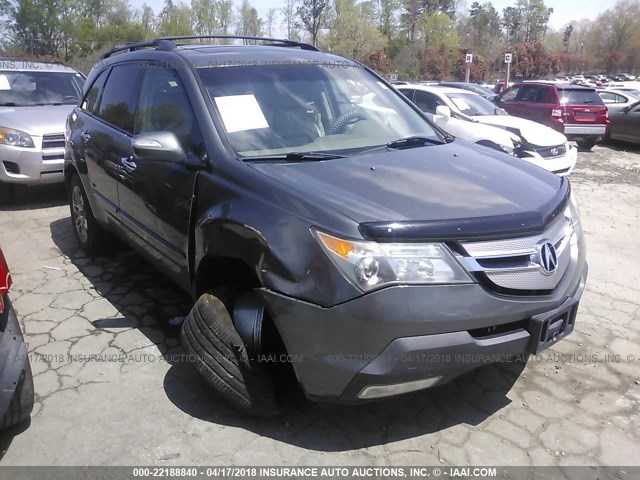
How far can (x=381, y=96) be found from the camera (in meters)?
3.87

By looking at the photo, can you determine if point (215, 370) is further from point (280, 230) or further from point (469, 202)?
point (469, 202)

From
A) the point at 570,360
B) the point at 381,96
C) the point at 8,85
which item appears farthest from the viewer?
the point at 8,85

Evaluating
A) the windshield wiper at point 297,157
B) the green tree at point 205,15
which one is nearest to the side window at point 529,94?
the windshield wiper at point 297,157

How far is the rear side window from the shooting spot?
1329 centimetres

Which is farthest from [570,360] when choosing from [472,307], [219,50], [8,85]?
[8,85]

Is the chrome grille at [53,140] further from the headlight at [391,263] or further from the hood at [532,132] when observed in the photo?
the hood at [532,132]

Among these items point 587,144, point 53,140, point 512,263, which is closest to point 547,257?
point 512,263

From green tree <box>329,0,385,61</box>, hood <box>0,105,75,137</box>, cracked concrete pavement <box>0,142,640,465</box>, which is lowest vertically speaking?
cracked concrete pavement <box>0,142,640,465</box>

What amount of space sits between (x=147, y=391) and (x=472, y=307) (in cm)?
185

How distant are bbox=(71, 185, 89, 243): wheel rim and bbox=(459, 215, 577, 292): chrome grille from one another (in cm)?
380

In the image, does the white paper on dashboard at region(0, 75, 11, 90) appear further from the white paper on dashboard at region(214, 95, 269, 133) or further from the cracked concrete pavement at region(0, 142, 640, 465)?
the white paper on dashboard at region(214, 95, 269, 133)

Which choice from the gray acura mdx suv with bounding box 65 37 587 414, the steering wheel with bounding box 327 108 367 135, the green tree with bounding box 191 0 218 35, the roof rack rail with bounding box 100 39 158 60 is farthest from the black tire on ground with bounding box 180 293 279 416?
the green tree with bounding box 191 0 218 35

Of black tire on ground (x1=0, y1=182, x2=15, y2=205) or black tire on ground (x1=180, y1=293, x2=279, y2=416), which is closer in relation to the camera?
black tire on ground (x1=180, y1=293, x2=279, y2=416)

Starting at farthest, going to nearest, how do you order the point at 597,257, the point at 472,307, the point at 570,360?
the point at 597,257 < the point at 570,360 < the point at 472,307
